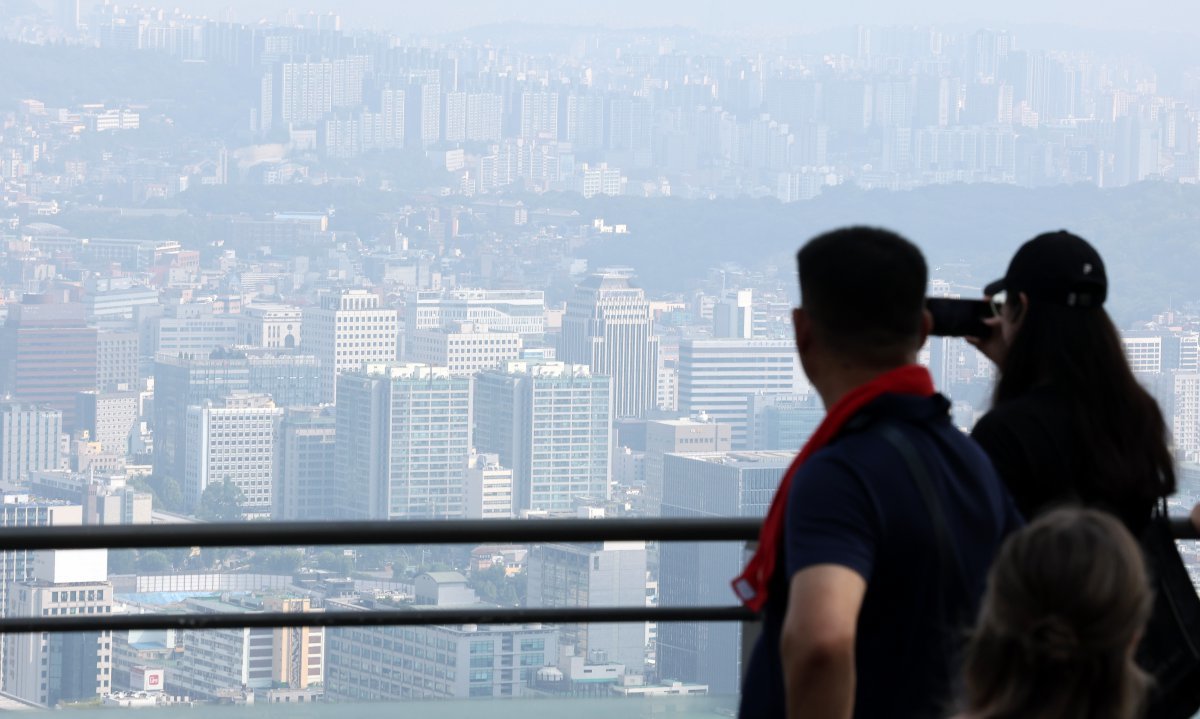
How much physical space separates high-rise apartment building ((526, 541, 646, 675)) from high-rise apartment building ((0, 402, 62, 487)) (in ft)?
67.9

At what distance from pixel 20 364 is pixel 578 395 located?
2328cm

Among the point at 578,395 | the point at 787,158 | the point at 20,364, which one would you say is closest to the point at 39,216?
the point at 20,364

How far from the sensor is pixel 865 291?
4.71 feet

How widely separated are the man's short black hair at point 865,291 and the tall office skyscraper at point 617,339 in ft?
202

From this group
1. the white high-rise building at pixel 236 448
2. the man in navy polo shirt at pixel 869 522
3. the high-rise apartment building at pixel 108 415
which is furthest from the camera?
the high-rise apartment building at pixel 108 415

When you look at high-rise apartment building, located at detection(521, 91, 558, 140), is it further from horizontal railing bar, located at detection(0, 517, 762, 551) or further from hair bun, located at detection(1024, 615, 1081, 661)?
hair bun, located at detection(1024, 615, 1081, 661)

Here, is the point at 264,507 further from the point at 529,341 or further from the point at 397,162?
the point at 397,162

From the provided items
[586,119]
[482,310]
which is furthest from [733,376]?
[586,119]

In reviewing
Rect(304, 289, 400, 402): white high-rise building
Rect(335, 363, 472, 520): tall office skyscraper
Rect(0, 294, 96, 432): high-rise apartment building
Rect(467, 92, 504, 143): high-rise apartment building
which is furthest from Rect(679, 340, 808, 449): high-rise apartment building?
Rect(0, 294, 96, 432): high-rise apartment building

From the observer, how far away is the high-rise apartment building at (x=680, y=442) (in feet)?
183

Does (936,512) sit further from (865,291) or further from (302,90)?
(302,90)

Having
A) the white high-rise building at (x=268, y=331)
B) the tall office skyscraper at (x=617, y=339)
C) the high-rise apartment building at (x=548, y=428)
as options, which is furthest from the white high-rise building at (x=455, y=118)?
the high-rise apartment building at (x=548, y=428)

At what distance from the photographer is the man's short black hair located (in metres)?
1.43

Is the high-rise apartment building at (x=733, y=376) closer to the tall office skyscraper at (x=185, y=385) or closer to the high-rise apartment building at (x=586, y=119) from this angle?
the tall office skyscraper at (x=185, y=385)
